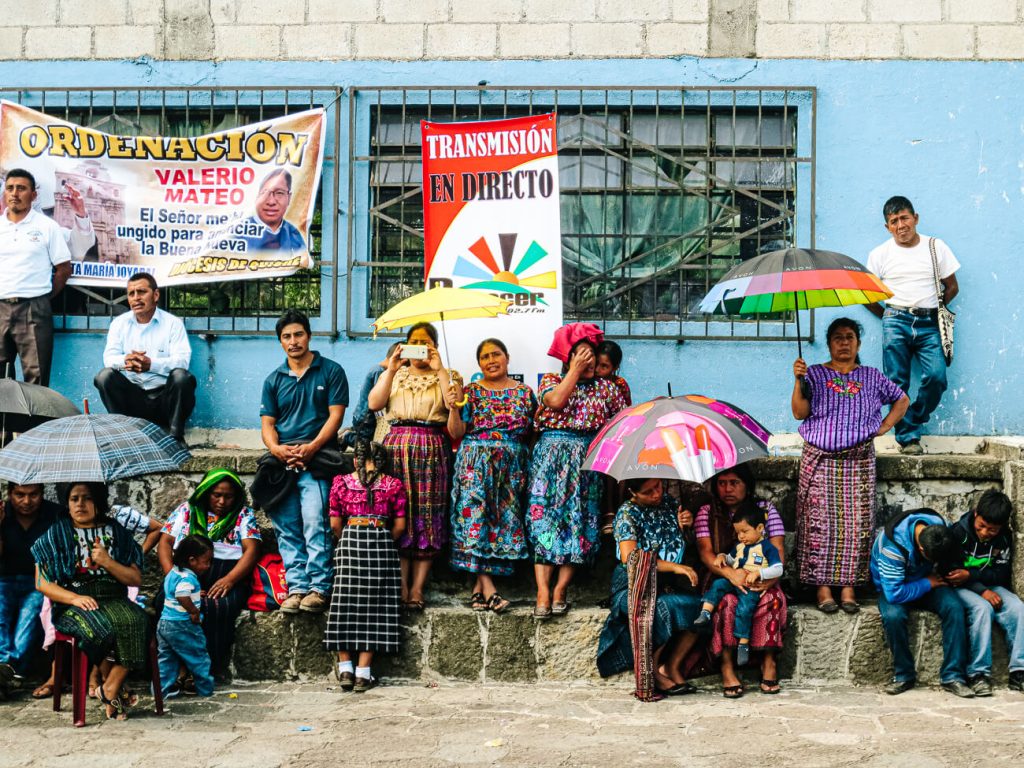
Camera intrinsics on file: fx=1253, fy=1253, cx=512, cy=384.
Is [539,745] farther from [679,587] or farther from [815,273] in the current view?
[815,273]

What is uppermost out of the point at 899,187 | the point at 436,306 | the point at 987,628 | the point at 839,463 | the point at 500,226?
the point at 899,187

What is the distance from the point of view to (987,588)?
22.6ft

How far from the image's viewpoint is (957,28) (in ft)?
28.0

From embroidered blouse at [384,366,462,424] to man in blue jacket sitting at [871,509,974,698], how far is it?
8.43ft

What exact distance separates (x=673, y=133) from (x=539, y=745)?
15.2ft

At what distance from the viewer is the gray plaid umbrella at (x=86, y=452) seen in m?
6.09

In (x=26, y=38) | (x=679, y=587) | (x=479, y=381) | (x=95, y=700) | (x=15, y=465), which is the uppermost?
(x=26, y=38)

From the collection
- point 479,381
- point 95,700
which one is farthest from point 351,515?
point 95,700

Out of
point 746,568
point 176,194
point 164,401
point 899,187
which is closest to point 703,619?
point 746,568

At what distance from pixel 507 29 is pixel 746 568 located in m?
4.18

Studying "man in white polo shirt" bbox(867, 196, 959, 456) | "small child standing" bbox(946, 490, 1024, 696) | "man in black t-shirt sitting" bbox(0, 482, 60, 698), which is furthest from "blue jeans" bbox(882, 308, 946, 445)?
"man in black t-shirt sitting" bbox(0, 482, 60, 698)

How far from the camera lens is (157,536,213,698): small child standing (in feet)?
21.6

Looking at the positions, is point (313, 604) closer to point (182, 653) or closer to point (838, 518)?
point (182, 653)

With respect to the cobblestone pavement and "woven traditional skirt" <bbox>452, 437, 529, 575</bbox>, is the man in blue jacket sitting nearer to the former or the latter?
the cobblestone pavement
